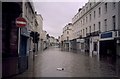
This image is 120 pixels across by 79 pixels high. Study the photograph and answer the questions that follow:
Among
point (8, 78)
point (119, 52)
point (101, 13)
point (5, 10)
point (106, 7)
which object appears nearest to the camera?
point (8, 78)

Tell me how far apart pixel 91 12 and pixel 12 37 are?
24.9m

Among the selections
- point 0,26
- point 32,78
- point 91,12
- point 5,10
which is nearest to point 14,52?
point 0,26

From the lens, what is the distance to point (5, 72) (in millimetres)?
8609

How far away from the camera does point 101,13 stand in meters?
29.1

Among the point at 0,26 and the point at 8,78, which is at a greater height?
the point at 0,26

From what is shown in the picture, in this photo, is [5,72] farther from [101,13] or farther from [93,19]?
[93,19]

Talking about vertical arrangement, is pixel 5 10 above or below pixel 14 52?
above

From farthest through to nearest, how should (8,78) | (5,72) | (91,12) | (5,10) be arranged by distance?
(91,12) → (5,10) → (5,72) → (8,78)

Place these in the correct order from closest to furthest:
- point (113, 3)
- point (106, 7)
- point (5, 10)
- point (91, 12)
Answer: point (5, 10) → point (113, 3) → point (106, 7) → point (91, 12)

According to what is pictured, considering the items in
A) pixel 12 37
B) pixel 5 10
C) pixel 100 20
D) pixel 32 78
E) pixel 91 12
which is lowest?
pixel 32 78

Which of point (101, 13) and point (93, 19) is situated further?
point (93, 19)

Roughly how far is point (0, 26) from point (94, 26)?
78.8 feet

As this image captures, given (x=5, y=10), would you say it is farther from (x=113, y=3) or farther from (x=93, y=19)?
(x=93, y=19)

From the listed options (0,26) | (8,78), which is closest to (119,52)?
(0,26)
